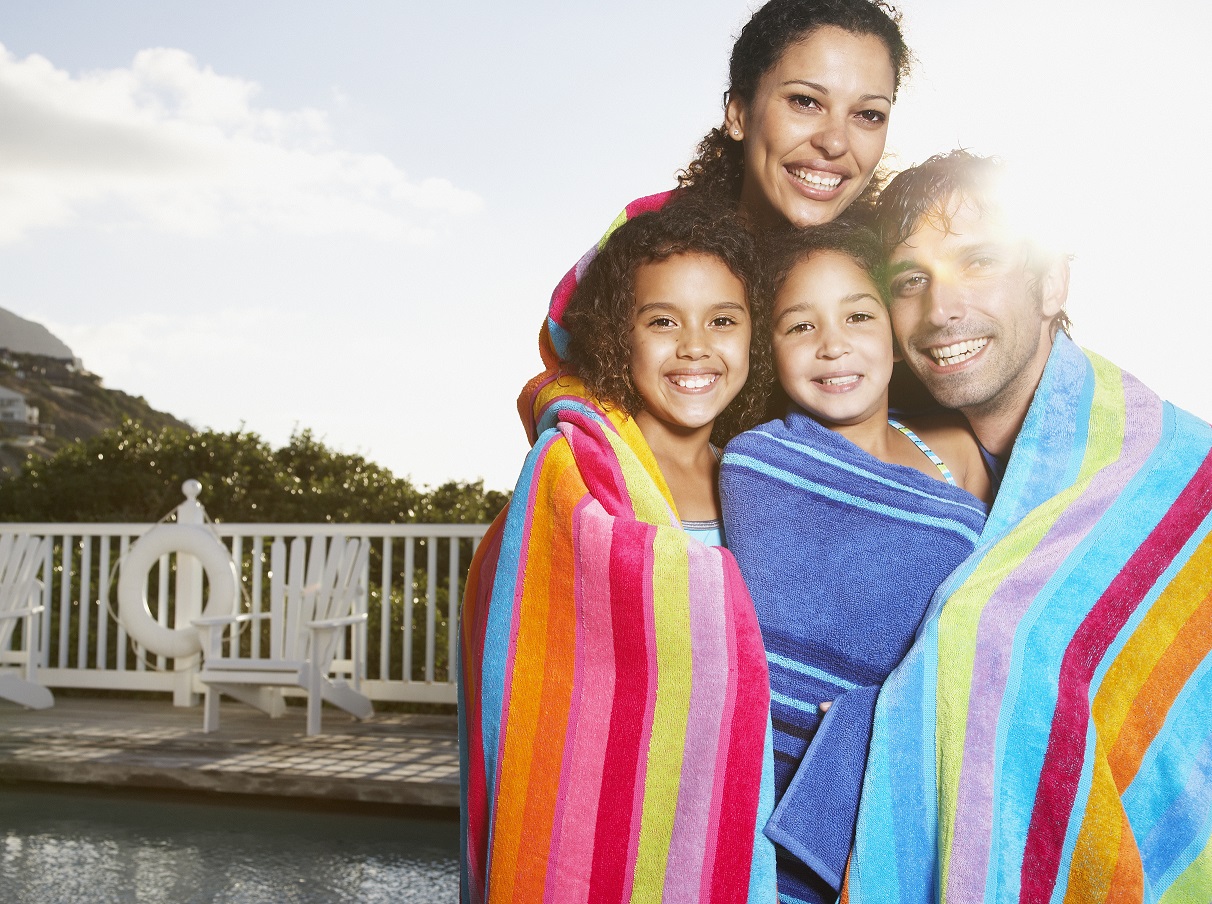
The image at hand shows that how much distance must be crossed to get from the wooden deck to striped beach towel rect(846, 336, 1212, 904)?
4062 millimetres

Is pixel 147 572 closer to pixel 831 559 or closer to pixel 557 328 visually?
pixel 557 328

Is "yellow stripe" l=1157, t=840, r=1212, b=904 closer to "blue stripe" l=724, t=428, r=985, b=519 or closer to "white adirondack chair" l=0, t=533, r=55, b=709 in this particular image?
"blue stripe" l=724, t=428, r=985, b=519

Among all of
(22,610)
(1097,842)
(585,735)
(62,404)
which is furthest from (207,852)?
(62,404)

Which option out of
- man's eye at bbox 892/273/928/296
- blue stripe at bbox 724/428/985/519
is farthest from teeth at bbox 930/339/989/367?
blue stripe at bbox 724/428/985/519

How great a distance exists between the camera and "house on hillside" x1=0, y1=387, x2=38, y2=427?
2452 centimetres

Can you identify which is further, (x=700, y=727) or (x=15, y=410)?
(x=15, y=410)

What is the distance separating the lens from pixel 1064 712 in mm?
1437

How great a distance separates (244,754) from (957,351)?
5299 millimetres

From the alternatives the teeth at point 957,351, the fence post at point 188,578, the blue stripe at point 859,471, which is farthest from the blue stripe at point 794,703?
the fence post at point 188,578

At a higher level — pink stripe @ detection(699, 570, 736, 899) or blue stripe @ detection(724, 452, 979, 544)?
blue stripe @ detection(724, 452, 979, 544)

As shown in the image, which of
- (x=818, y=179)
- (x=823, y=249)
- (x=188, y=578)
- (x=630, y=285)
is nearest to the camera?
(x=823, y=249)

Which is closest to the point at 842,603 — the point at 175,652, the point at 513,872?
the point at 513,872

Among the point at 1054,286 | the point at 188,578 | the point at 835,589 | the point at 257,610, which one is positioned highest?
the point at 1054,286

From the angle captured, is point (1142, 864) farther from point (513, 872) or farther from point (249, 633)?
point (249, 633)
